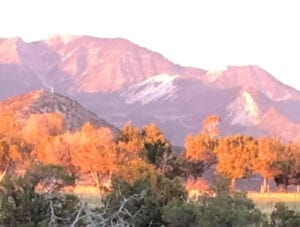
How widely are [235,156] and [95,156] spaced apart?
1174 cm

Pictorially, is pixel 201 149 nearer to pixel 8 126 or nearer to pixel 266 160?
pixel 266 160

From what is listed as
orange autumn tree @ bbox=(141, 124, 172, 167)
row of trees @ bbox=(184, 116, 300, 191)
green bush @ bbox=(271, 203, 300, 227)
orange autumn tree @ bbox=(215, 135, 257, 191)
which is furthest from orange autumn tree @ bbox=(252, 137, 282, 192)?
green bush @ bbox=(271, 203, 300, 227)

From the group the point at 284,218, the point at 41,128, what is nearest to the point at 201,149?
the point at 41,128

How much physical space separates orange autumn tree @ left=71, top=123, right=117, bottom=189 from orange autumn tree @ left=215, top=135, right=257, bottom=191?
9263 millimetres

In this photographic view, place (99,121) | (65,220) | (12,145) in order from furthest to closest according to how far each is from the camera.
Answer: (99,121) < (12,145) < (65,220)

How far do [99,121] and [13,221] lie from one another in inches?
3754

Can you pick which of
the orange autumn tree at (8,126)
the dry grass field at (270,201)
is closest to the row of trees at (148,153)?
the orange autumn tree at (8,126)

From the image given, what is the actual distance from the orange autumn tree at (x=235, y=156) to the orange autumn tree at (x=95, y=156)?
9.26m

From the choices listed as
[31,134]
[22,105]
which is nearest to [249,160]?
[31,134]

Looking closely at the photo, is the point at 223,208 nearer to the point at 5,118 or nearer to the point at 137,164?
the point at 137,164

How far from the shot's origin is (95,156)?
55.4 metres

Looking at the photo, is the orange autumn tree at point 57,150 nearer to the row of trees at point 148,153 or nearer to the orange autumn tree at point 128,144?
the row of trees at point 148,153

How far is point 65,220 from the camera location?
43.1 ft

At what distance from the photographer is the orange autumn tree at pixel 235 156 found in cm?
5778
